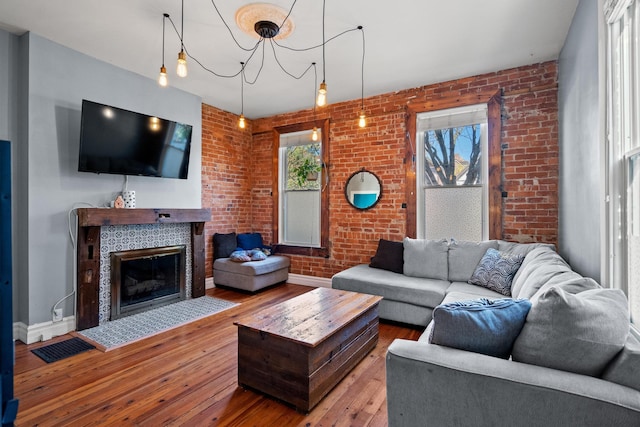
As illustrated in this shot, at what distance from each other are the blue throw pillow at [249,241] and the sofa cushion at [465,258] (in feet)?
10.0

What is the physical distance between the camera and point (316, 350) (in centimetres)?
196

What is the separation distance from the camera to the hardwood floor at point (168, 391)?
6.10ft

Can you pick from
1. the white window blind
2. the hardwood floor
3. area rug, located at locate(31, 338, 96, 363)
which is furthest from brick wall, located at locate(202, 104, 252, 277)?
the white window blind

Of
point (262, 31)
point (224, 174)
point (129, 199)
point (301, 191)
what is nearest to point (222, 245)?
point (224, 174)

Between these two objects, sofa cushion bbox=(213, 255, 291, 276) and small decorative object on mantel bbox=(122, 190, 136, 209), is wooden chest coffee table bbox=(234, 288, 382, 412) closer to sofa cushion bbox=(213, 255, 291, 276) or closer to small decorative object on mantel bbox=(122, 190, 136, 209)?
sofa cushion bbox=(213, 255, 291, 276)

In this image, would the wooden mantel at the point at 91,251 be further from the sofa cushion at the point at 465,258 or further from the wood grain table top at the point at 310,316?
the sofa cushion at the point at 465,258

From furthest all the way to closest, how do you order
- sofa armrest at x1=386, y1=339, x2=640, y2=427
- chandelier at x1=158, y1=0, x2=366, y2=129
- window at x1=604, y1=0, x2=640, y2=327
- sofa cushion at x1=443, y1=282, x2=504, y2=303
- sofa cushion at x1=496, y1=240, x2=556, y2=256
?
sofa cushion at x1=496, y1=240, x2=556, y2=256 → sofa cushion at x1=443, y1=282, x2=504, y2=303 → chandelier at x1=158, y1=0, x2=366, y2=129 → window at x1=604, y1=0, x2=640, y2=327 → sofa armrest at x1=386, y1=339, x2=640, y2=427

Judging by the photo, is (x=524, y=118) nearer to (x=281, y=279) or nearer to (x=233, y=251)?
(x=281, y=279)

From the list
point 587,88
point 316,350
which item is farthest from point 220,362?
point 587,88

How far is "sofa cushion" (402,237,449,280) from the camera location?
11.6 feet

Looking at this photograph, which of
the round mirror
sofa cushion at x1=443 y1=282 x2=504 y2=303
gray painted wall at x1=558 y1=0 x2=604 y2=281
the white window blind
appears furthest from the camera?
the round mirror

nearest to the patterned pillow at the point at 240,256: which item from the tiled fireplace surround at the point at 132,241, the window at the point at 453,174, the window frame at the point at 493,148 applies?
the tiled fireplace surround at the point at 132,241

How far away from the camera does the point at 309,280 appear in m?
4.95

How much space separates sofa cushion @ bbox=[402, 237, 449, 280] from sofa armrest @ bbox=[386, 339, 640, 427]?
90.9 inches
